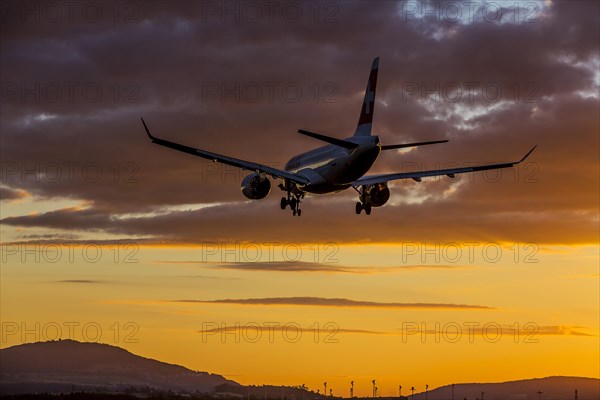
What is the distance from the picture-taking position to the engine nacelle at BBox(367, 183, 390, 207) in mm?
109625

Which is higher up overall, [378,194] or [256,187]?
[256,187]

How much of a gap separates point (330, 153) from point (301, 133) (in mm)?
17536

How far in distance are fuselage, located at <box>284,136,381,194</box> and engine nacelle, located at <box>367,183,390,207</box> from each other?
332 cm

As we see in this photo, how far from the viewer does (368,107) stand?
112 metres

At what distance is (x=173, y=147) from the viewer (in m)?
97.9

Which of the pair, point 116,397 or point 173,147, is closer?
point 173,147

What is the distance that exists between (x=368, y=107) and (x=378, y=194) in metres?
9.66

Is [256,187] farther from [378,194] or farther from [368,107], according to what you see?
[368,107]

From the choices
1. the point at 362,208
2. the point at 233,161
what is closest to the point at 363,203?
the point at 362,208

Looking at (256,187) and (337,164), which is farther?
(256,187)

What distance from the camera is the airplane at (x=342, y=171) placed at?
10325 cm

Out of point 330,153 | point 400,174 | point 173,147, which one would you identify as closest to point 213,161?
point 173,147

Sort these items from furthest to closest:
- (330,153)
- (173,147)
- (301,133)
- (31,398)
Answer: (31,398)
(330,153)
(173,147)
(301,133)

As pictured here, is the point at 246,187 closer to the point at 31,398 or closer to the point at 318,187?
the point at 318,187
